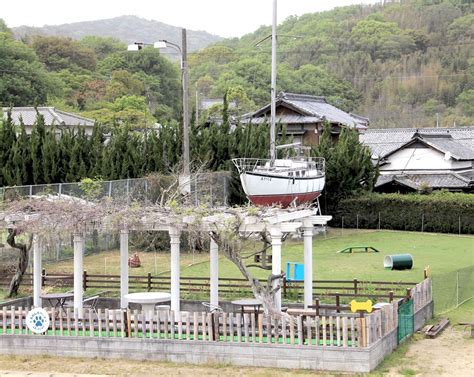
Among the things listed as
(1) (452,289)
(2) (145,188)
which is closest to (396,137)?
(2) (145,188)

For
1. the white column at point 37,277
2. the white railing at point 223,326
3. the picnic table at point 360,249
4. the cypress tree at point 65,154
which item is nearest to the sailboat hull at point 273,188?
the picnic table at point 360,249

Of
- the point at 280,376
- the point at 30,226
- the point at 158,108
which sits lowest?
the point at 280,376

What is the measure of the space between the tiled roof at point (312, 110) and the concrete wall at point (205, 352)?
3661 cm

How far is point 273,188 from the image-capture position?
39.1 m

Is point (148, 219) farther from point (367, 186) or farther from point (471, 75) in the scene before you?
point (471, 75)

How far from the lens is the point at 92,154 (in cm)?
4256

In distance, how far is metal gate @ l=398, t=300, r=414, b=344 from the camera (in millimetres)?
19141

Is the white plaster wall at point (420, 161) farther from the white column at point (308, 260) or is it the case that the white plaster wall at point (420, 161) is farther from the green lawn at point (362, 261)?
the white column at point (308, 260)

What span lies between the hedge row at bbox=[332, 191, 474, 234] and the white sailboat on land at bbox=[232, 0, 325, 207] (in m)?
5.84

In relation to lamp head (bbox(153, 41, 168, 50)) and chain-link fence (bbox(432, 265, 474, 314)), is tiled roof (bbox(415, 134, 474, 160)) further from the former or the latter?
lamp head (bbox(153, 41, 168, 50))

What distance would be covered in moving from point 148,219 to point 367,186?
3067 cm

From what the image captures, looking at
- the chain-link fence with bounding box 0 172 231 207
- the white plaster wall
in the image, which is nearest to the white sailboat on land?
the chain-link fence with bounding box 0 172 231 207

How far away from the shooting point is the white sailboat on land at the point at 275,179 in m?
38.8

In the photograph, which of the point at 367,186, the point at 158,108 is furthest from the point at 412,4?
the point at 367,186
